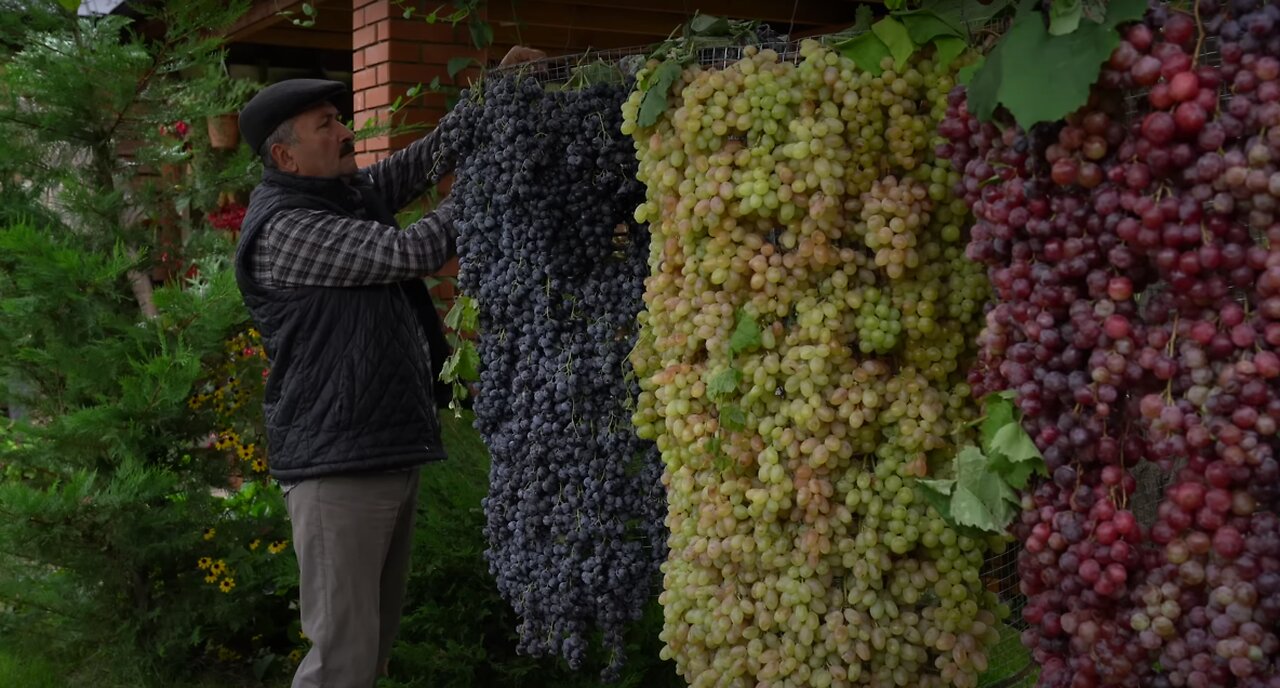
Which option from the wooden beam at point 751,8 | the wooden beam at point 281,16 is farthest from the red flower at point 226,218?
the wooden beam at point 751,8

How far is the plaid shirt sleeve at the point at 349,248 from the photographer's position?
9.08ft

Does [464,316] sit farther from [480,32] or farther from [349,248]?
[480,32]

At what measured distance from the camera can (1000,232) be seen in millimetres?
1438

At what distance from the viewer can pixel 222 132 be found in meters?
5.54

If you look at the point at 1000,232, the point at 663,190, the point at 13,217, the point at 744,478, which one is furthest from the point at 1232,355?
the point at 13,217

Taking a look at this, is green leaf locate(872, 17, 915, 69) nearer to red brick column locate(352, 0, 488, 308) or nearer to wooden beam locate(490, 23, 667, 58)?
red brick column locate(352, 0, 488, 308)

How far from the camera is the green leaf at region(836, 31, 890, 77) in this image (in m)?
1.70

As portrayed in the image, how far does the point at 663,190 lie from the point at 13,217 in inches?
148

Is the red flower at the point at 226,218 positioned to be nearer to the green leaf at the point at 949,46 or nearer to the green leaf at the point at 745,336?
the green leaf at the point at 745,336

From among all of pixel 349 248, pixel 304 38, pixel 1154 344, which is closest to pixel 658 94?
pixel 1154 344

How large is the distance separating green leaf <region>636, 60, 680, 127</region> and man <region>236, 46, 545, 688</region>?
3.42 feet

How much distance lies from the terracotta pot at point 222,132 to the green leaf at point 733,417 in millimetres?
3992

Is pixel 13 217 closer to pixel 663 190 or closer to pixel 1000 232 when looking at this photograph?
pixel 663 190

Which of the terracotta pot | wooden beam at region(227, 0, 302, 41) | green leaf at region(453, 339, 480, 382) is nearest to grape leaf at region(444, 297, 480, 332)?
green leaf at region(453, 339, 480, 382)
